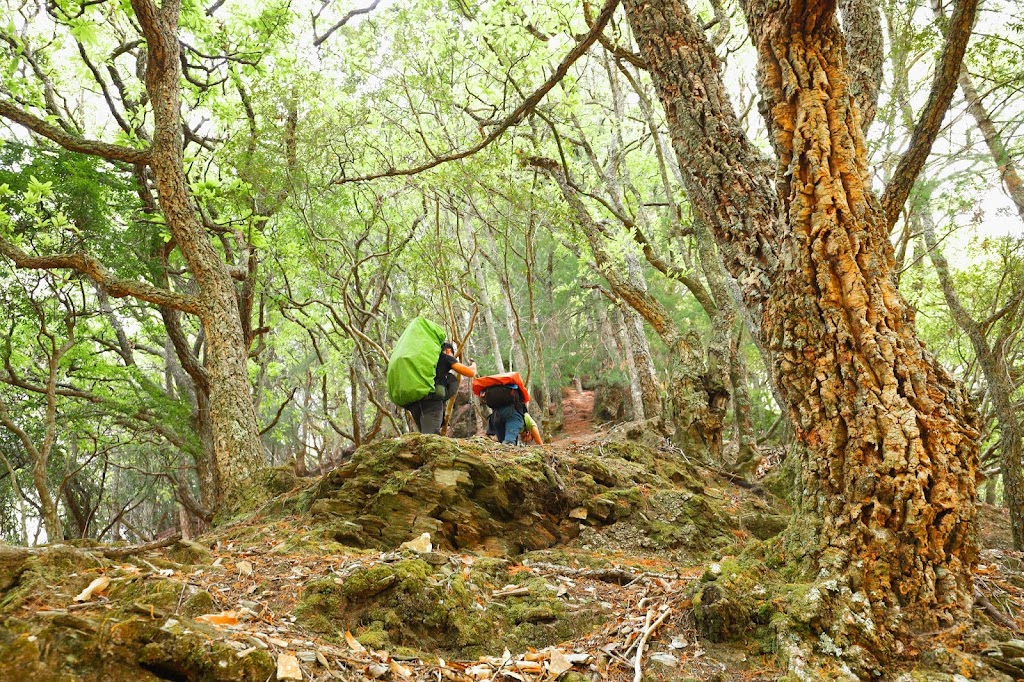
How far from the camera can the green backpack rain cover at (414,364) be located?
6770mm

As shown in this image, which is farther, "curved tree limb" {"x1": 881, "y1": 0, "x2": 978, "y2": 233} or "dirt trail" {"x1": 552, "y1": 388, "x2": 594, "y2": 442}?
"dirt trail" {"x1": 552, "y1": 388, "x2": 594, "y2": 442}

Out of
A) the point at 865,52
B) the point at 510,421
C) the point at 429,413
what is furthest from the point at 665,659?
the point at 510,421

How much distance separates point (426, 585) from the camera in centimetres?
348

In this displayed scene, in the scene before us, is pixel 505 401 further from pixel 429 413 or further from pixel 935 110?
pixel 935 110

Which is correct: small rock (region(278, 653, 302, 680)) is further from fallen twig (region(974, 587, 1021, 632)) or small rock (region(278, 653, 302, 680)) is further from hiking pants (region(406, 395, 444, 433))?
hiking pants (region(406, 395, 444, 433))

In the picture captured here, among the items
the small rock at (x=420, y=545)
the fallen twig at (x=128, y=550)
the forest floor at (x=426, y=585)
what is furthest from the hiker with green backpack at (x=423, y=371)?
the fallen twig at (x=128, y=550)

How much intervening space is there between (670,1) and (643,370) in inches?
299

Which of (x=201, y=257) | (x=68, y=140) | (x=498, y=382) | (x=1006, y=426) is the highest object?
(x=68, y=140)

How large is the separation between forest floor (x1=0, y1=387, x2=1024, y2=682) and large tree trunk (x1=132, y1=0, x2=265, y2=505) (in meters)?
0.96

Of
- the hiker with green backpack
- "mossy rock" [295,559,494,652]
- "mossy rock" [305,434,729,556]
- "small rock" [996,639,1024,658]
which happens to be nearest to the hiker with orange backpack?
the hiker with green backpack

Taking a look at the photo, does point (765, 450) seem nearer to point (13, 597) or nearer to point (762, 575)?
point (762, 575)

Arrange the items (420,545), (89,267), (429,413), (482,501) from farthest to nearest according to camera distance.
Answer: (429,413) < (89,267) < (482,501) < (420,545)

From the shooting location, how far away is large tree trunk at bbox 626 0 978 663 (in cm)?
275

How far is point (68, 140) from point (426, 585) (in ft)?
23.2
